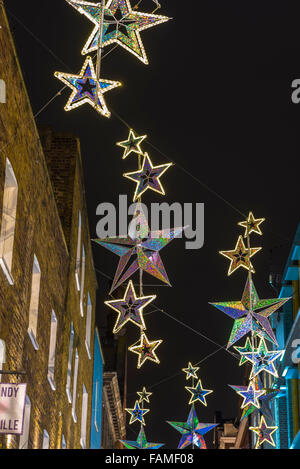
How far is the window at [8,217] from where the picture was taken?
14.6 metres

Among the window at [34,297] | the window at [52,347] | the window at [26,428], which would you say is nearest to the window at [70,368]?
the window at [52,347]

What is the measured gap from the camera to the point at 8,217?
15.0 metres

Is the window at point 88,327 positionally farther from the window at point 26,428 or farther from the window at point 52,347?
the window at point 26,428

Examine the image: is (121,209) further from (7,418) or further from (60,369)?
(7,418)

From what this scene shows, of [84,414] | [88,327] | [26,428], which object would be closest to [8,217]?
Result: [26,428]

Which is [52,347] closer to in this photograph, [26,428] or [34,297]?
[34,297]

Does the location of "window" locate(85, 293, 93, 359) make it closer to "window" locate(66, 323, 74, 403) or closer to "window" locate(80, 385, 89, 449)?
"window" locate(80, 385, 89, 449)

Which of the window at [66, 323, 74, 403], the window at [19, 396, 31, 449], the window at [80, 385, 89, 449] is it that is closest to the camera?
the window at [19, 396, 31, 449]

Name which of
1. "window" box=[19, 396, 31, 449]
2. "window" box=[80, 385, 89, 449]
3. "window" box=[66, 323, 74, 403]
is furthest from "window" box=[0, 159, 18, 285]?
"window" box=[80, 385, 89, 449]

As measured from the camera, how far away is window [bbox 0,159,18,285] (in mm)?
14625

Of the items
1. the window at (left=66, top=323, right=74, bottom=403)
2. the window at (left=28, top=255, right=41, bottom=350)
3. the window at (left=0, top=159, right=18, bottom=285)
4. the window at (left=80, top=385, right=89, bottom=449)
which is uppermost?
the window at (left=0, top=159, right=18, bottom=285)

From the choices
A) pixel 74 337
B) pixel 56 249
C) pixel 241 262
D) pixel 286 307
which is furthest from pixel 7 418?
pixel 286 307

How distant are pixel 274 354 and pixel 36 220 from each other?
793 centimetres

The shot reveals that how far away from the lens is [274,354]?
21812 mm
